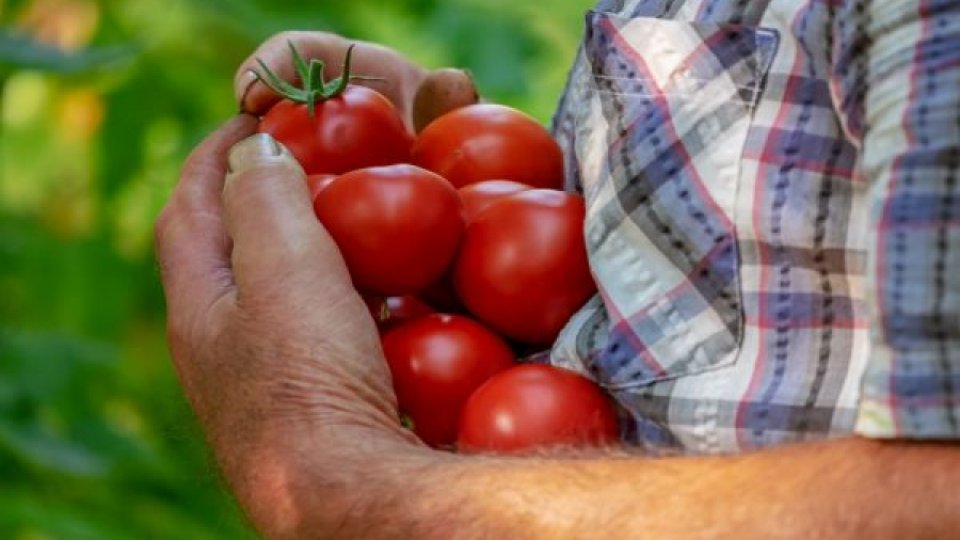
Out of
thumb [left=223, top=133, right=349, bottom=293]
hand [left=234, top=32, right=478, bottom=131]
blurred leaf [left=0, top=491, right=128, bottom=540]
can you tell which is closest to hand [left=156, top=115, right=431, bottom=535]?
thumb [left=223, top=133, right=349, bottom=293]

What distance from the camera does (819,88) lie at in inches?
38.3

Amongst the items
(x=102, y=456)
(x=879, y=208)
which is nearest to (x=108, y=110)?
(x=102, y=456)

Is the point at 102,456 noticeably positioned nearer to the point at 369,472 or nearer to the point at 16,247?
the point at 16,247

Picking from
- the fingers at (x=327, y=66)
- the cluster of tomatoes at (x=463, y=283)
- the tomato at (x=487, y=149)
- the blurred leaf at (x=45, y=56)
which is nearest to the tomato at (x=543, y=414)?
the cluster of tomatoes at (x=463, y=283)

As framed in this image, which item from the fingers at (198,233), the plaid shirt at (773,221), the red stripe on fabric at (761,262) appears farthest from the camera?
the fingers at (198,233)

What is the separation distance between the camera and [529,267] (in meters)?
1.13

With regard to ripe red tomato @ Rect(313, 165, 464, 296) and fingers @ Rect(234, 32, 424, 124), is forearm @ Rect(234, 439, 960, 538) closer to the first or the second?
ripe red tomato @ Rect(313, 165, 464, 296)

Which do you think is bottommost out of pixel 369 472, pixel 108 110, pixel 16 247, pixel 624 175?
pixel 16 247

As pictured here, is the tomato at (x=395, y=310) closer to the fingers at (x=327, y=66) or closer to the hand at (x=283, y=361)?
the hand at (x=283, y=361)

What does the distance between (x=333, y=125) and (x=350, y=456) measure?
26 cm

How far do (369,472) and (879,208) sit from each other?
0.33 metres

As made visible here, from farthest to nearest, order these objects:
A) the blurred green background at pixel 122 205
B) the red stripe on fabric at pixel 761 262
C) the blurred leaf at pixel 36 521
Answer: the blurred green background at pixel 122 205
the blurred leaf at pixel 36 521
the red stripe on fabric at pixel 761 262

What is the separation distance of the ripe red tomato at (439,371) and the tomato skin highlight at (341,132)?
15 centimetres

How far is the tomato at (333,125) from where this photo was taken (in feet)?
3.97
